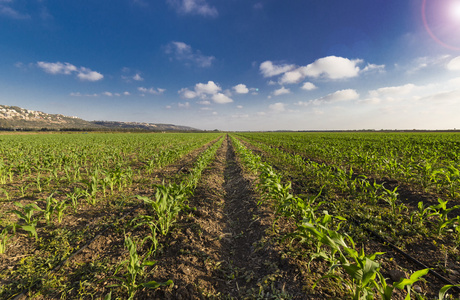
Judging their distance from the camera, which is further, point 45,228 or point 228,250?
point 45,228

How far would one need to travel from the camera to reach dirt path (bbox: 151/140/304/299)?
2752mm

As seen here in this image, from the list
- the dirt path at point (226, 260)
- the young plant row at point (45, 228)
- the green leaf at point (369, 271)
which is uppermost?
the green leaf at point (369, 271)

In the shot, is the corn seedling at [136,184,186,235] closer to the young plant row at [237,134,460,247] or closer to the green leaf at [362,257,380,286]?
the green leaf at [362,257,380,286]

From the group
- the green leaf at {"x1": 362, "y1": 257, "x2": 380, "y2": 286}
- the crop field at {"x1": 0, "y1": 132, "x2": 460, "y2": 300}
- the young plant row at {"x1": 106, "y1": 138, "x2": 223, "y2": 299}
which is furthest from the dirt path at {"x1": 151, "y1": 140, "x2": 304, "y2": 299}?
the green leaf at {"x1": 362, "y1": 257, "x2": 380, "y2": 286}

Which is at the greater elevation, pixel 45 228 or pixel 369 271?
pixel 369 271

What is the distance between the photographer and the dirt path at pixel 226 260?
275 centimetres

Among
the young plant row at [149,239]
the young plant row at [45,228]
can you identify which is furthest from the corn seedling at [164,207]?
the young plant row at [45,228]

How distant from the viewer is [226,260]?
3.58 meters

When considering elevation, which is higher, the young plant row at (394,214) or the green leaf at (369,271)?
the green leaf at (369,271)

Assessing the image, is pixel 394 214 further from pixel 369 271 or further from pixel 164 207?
pixel 164 207

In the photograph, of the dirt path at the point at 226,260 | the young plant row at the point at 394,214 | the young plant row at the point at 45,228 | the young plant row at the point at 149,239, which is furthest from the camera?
the young plant row at the point at 394,214

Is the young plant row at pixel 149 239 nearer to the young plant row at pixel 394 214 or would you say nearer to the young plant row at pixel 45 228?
the young plant row at pixel 45 228

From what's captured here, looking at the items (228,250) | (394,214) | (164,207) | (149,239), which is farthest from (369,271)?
(394,214)

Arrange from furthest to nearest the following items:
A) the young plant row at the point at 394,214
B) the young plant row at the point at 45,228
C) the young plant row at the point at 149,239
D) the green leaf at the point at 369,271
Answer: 1. the young plant row at the point at 394,214
2. the young plant row at the point at 45,228
3. the young plant row at the point at 149,239
4. the green leaf at the point at 369,271
